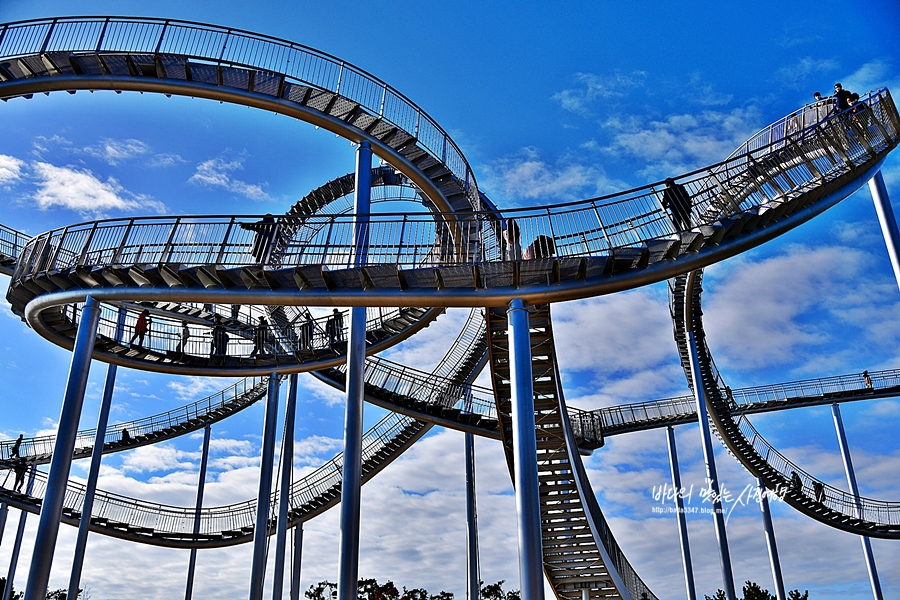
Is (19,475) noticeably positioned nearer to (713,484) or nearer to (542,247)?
(542,247)

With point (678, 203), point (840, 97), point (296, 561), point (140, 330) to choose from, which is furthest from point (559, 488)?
point (296, 561)

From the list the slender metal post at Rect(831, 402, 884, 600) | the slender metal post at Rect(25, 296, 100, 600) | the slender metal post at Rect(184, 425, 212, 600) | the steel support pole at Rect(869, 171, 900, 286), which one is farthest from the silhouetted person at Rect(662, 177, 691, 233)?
the slender metal post at Rect(184, 425, 212, 600)

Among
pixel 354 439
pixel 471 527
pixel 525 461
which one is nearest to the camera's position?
pixel 525 461

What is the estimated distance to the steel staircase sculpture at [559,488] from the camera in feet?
42.6

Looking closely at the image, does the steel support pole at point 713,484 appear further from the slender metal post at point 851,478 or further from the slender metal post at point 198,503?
the slender metal post at point 198,503

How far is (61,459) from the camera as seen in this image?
12.0 metres

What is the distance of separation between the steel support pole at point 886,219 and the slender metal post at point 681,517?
442 inches

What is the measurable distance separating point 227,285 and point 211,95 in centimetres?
429

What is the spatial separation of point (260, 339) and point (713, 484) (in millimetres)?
12401

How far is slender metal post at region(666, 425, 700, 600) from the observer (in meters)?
19.4

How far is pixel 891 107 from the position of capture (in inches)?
440

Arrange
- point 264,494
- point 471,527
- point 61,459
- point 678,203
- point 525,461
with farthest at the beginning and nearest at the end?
point 471,527 < point 264,494 < point 61,459 < point 678,203 < point 525,461

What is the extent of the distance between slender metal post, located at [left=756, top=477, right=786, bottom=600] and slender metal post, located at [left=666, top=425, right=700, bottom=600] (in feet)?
8.42

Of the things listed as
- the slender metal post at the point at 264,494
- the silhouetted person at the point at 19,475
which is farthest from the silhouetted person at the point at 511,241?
the silhouetted person at the point at 19,475
